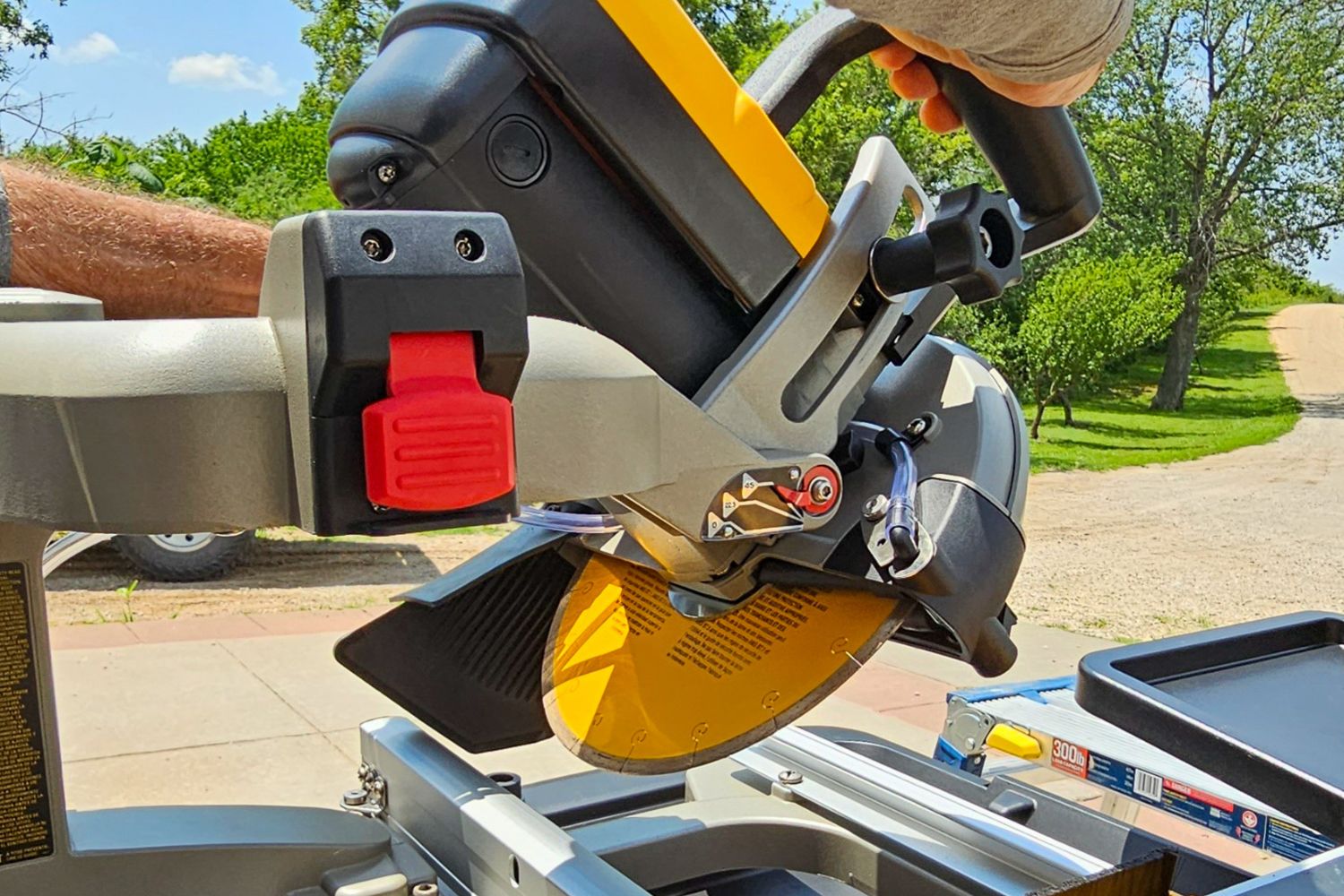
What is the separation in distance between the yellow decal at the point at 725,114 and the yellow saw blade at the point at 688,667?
407mm

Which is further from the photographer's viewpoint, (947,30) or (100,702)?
(100,702)

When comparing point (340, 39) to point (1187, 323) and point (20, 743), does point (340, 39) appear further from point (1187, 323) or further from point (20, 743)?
point (20, 743)

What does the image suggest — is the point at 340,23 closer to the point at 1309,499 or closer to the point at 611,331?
the point at 1309,499

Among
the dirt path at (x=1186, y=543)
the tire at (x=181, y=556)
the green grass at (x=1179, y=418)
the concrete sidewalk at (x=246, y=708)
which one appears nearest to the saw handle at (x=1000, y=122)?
the concrete sidewalk at (x=246, y=708)

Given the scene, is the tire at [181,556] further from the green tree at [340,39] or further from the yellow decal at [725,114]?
the green tree at [340,39]

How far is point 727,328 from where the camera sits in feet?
4.23

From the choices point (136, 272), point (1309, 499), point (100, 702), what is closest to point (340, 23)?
point (1309, 499)

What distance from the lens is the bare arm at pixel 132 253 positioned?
1800mm

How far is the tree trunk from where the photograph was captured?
23984 millimetres

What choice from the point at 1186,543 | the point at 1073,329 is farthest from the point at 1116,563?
the point at 1073,329

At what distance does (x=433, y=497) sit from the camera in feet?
2.40

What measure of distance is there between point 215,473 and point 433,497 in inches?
5.4

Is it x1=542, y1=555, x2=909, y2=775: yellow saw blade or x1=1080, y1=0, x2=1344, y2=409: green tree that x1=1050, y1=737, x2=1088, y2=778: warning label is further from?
x1=1080, y1=0, x2=1344, y2=409: green tree

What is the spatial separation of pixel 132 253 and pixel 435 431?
144cm
